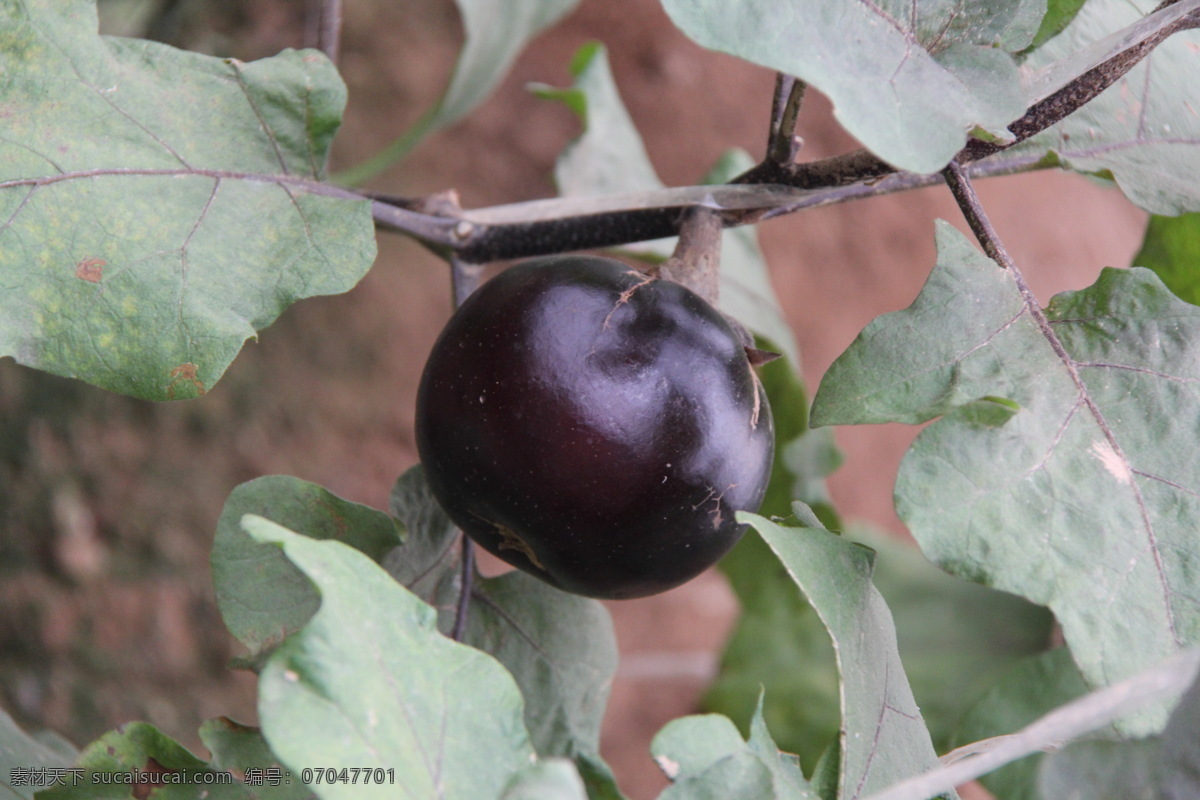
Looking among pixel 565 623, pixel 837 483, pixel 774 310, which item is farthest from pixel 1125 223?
pixel 565 623

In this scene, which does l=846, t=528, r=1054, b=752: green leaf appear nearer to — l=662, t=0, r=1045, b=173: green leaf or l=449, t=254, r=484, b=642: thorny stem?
l=449, t=254, r=484, b=642: thorny stem

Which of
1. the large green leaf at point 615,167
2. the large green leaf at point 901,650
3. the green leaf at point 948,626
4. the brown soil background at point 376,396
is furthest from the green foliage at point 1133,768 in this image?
the brown soil background at point 376,396

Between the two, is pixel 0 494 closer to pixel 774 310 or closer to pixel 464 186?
pixel 464 186

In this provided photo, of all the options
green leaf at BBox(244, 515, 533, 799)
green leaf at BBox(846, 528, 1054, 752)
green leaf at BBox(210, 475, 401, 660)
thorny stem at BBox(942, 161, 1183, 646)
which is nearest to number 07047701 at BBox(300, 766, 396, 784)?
green leaf at BBox(244, 515, 533, 799)

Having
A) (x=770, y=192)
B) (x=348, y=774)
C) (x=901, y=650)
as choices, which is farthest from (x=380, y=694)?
(x=901, y=650)

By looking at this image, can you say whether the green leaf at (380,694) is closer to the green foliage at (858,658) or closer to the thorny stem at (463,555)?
the green foliage at (858,658)

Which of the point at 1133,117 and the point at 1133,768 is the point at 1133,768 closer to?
the point at 1133,768
